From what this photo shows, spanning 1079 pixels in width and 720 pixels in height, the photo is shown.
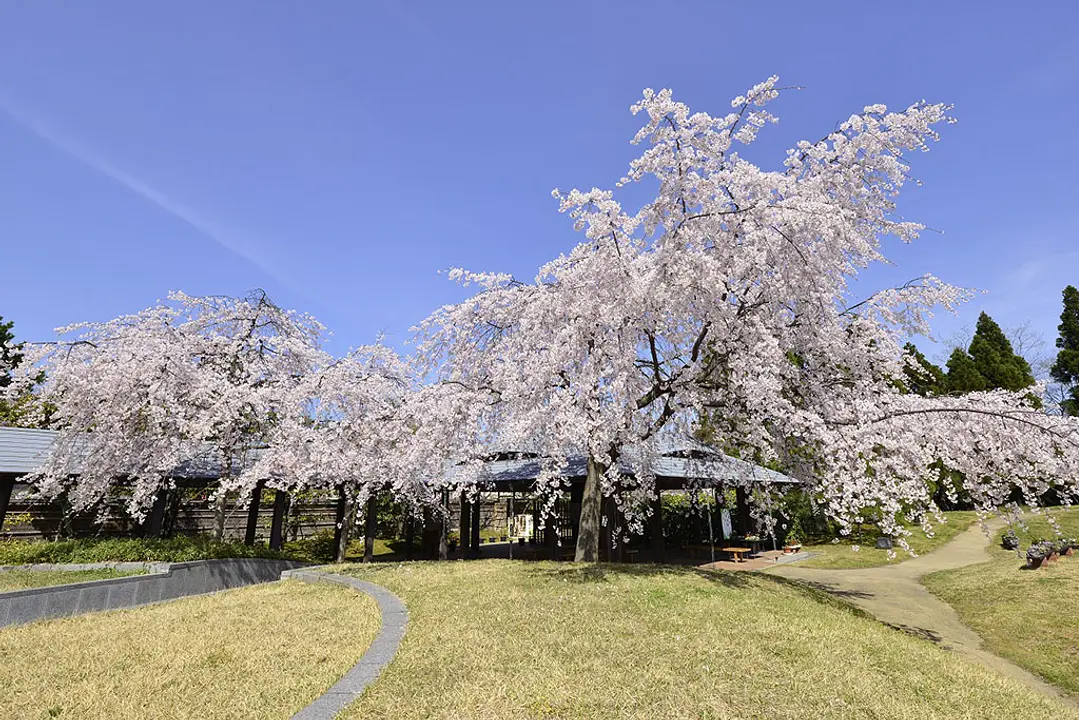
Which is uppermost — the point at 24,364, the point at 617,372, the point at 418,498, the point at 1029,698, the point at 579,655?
the point at 24,364

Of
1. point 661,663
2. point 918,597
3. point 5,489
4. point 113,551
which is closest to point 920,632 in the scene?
point 918,597

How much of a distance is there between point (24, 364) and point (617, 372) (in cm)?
1590

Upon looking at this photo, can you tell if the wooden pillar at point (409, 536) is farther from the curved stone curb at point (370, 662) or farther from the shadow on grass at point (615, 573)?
the curved stone curb at point (370, 662)

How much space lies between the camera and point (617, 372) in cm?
1061

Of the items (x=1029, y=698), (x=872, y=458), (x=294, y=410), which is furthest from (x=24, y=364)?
(x=1029, y=698)

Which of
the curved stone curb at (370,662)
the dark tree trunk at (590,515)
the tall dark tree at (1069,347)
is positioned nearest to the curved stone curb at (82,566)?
the curved stone curb at (370,662)

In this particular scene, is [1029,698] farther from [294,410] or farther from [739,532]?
[739,532]

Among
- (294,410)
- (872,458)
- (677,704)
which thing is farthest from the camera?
(294,410)

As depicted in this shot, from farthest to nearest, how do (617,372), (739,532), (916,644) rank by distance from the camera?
(739,532)
(617,372)
(916,644)

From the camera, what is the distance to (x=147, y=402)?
1495 centimetres

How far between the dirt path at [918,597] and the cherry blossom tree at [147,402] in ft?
53.6

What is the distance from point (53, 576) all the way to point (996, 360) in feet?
166

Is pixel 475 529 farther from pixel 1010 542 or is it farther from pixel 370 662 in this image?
pixel 1010 542

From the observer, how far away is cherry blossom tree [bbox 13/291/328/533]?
1450 cm
